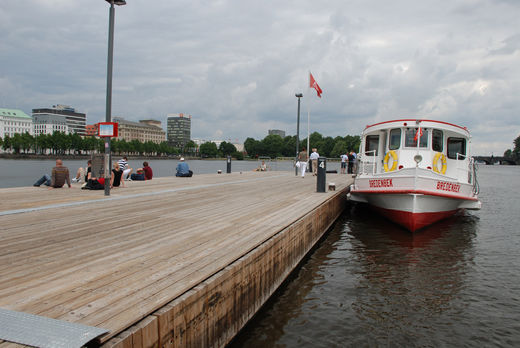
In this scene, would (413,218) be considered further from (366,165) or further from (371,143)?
(371,143)

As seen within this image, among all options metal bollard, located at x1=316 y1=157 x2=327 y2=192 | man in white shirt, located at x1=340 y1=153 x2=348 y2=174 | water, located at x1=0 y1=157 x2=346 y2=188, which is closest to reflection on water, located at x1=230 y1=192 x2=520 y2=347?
metal bollard, located at x1=316 y1=157 x2=327 y2=192

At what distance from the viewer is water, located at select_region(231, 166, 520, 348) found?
5.38 metres

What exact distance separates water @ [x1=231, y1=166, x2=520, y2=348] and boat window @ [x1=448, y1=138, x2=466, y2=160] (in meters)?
3.89

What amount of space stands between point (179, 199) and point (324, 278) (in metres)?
4.80

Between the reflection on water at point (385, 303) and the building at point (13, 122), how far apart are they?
7570 inches

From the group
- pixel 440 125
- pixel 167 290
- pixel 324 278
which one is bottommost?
pixel 324 278

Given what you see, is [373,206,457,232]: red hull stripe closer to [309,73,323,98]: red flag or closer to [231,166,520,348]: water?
[231,166,520,348]: water

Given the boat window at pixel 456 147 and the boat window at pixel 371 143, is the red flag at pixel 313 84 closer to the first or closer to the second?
the boat window at pixel 371 143

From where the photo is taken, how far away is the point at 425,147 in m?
13.7

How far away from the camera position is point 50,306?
3152 mm

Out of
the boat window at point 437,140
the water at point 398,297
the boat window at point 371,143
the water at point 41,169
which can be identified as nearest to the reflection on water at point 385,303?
the water at point 398,297

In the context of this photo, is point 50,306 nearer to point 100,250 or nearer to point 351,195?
point 100,250

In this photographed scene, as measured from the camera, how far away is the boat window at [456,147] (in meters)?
14.4

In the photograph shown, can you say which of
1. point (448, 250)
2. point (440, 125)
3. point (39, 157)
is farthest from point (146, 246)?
point (39, 157)
